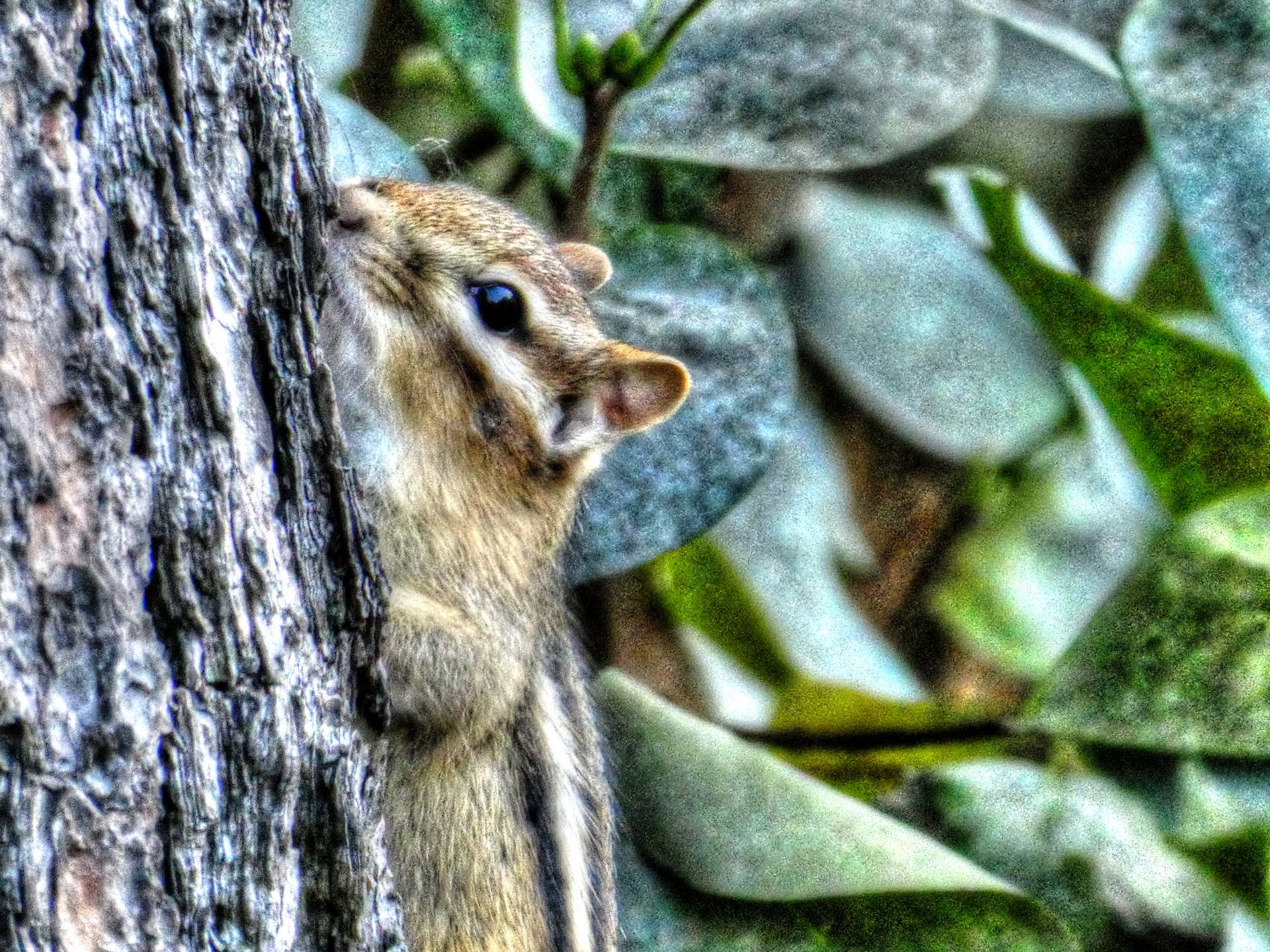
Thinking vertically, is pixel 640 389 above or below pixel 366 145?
below

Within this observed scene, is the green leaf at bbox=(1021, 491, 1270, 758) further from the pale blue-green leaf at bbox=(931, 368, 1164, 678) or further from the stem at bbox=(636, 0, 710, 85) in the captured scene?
the stem at bbox=(636, 0, 710, 85)

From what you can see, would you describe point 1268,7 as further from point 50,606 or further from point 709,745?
point 50,606

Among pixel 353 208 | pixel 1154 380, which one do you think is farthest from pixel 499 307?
pixel 1154 380

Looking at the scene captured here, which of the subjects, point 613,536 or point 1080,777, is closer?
point 613,536

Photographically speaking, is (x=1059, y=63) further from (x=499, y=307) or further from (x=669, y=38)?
(x=499, y=307)

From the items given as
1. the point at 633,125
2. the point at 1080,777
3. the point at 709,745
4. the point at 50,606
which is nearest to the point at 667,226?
the point at 633,125

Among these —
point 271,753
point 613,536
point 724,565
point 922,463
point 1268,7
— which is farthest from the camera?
point 922,463

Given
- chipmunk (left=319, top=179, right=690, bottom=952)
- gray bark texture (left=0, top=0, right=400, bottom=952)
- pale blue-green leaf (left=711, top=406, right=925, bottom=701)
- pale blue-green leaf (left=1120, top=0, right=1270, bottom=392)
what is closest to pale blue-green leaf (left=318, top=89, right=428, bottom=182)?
chipmunk (left=319, top=179, right=690, bottom=952)

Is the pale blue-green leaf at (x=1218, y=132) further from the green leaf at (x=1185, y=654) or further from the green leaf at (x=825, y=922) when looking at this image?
the green leaf at (x=825, y=922)
